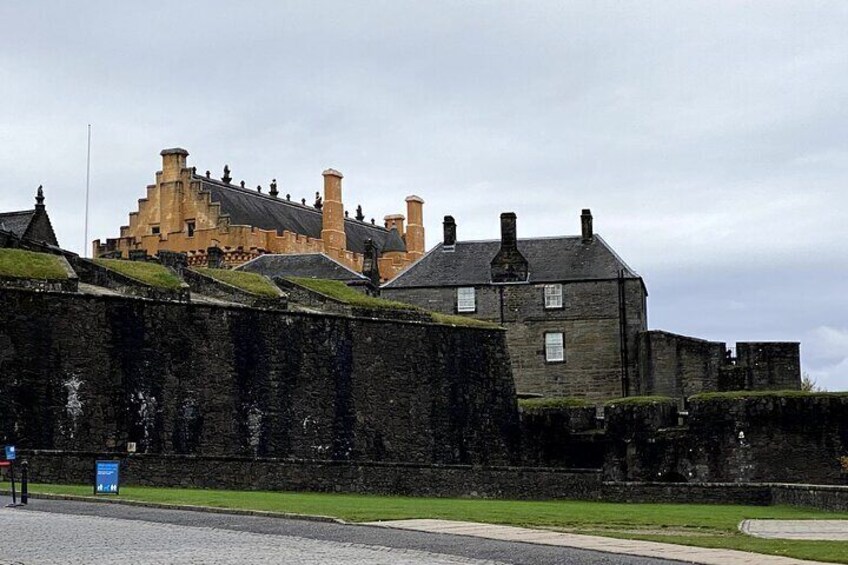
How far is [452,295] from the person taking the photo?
58125 mm

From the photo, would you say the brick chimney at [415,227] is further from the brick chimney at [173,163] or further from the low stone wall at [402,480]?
the low stone wall at [402,480]

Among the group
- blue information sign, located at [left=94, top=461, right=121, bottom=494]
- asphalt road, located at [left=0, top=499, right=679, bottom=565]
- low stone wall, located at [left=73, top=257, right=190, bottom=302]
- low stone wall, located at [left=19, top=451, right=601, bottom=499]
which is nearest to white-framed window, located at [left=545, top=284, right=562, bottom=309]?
low stone wall, located at [left=19, top=451, right=601, bottom=499]

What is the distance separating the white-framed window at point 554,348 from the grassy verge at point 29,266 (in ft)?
71.4

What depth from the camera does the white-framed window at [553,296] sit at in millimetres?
56844

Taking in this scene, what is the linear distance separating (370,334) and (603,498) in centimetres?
881

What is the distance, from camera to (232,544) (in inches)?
738

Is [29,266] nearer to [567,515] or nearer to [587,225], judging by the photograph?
[567,515]

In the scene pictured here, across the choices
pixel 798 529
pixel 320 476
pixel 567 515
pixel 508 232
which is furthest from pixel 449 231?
pixel 798 529

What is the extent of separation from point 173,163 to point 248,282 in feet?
93.5

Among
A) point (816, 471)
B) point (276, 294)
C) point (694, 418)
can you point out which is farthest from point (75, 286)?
point (816, 471)

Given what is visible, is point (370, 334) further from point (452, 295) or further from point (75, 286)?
point (452, 295)

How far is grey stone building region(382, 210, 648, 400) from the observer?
55.9 m

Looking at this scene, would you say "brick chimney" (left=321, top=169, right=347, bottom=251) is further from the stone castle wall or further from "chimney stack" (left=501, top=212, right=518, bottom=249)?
the stone castle wall

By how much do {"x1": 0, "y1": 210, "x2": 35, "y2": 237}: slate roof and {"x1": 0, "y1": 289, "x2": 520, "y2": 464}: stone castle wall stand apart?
457 inches
